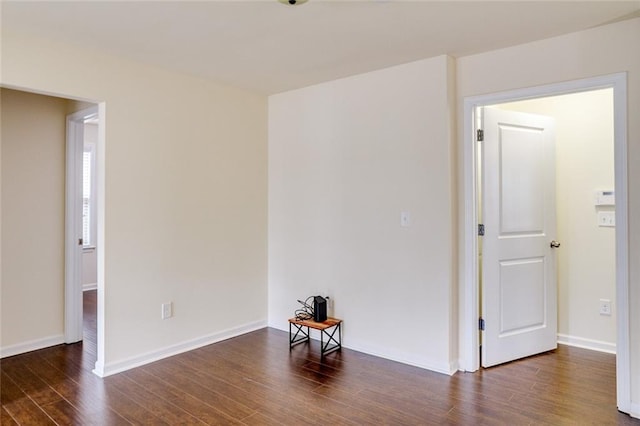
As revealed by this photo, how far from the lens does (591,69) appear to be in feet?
8.56

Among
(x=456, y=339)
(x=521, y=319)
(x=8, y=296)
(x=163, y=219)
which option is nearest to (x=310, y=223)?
(x=163, y=219)

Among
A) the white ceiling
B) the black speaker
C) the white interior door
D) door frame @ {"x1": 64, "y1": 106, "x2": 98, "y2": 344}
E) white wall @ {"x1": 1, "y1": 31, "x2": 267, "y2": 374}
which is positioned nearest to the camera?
the white ceiling

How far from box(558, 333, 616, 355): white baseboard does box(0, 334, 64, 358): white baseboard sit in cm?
456

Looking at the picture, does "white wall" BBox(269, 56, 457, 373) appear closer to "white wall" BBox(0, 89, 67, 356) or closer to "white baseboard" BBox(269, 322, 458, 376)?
"white baseboard" BBox(269, 322, 458, 376)

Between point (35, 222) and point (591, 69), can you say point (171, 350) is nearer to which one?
point (35, 222)

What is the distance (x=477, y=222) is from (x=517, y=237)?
1.52 ft

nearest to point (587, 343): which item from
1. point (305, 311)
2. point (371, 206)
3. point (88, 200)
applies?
point (371, 206)

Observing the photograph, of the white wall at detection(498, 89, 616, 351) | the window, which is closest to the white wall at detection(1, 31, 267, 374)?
the white wall at detection(498, 89, 616, 351)

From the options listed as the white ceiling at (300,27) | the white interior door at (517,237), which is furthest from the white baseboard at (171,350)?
the white ceiling at (300,27)

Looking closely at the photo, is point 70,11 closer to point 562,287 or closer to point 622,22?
point 622,22

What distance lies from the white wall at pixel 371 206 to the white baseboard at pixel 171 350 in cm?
34

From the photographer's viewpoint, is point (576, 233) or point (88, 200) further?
point (88, 200)

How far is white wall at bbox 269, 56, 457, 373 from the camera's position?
310 cm

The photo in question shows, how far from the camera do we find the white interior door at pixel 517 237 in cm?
320
